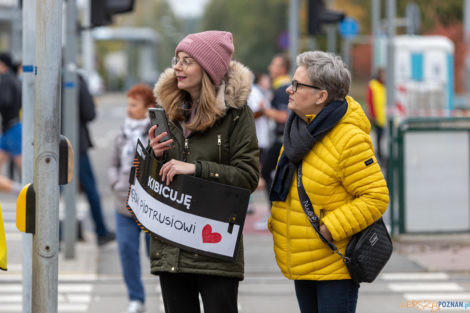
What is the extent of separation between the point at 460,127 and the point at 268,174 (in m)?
2.09

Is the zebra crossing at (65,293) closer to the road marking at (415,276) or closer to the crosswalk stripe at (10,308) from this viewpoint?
the crosswalk stripe at (10,308)

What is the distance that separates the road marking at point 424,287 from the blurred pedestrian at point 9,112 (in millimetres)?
5138

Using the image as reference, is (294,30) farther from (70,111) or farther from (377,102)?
(377,102)

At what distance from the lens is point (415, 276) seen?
8.00m

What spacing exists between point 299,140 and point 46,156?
3.95 ft

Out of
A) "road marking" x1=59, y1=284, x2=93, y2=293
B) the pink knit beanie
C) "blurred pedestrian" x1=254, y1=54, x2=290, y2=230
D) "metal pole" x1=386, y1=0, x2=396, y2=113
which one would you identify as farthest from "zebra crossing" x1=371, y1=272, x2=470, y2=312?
"metal pole" x1=386, y1=0, x2=396, y2=113

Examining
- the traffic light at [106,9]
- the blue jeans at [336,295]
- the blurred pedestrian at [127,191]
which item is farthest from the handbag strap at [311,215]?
the traffic light at [106,9]

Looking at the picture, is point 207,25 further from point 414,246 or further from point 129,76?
point 414,246

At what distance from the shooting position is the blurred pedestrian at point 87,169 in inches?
367

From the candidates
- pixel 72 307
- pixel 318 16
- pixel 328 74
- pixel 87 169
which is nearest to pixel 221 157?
pixel 328 74

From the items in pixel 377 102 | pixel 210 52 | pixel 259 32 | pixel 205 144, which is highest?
pixel 210 52

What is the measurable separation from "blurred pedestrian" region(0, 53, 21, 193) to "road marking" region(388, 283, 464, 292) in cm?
514

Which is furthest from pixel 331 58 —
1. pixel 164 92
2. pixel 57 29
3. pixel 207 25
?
pixel 207 25

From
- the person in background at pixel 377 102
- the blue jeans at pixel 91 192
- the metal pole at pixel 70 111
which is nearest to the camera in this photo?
the metal pole at pixel 70 111
